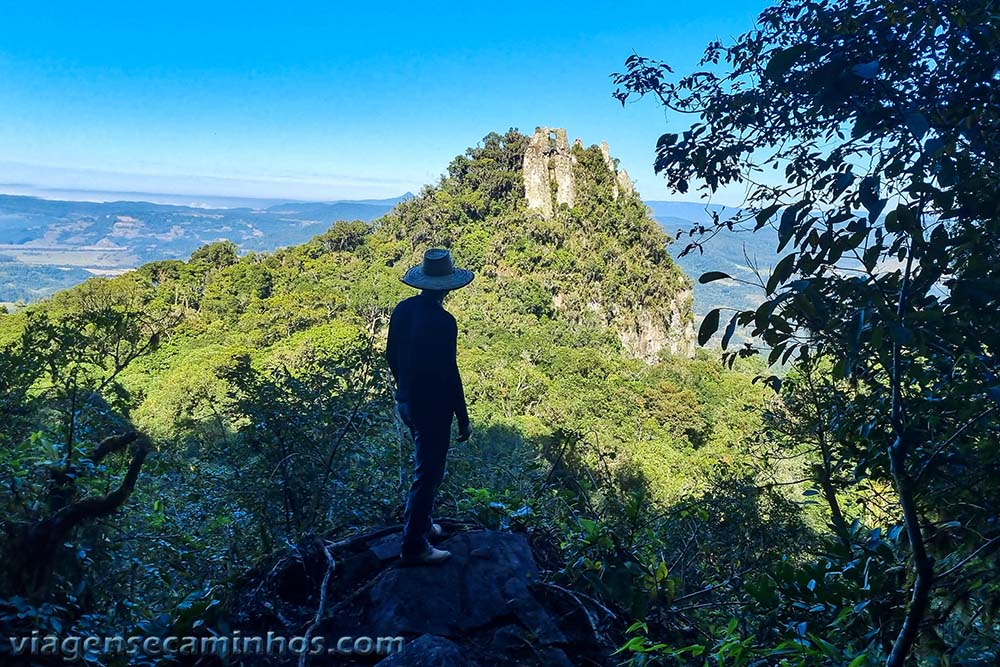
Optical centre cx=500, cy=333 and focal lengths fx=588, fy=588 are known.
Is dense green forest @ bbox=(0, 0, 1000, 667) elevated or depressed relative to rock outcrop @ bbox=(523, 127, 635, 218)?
depressed

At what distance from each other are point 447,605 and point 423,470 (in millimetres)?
667

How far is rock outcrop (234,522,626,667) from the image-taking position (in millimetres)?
2652

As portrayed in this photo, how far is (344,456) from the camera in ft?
15.0

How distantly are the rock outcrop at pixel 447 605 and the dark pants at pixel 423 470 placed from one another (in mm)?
173

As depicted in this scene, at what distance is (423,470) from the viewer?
3.12 m

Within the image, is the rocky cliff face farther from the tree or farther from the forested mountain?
the tree

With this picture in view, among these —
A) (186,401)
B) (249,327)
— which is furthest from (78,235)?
→ (186,401)

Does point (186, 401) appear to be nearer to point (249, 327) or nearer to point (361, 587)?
point (249, 327)

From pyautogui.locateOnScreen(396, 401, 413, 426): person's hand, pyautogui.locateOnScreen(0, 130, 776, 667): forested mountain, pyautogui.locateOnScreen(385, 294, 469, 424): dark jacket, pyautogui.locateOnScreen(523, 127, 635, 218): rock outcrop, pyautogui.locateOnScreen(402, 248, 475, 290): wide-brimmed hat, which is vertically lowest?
pyautogui.locateOnScreen(0, 130, 776, 667): forested mountain

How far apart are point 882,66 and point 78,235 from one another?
168 meters

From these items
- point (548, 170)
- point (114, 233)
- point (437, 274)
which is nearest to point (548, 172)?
point (548, 170)

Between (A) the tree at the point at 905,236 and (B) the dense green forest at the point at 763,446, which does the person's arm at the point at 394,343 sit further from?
(A) the tree at the point at 905,236

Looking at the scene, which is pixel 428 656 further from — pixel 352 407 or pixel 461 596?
pixel 352 407

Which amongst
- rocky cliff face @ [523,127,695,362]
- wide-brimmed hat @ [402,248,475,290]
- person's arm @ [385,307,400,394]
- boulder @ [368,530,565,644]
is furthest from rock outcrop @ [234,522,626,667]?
rocky cliff face @ [523,127,695,362]
